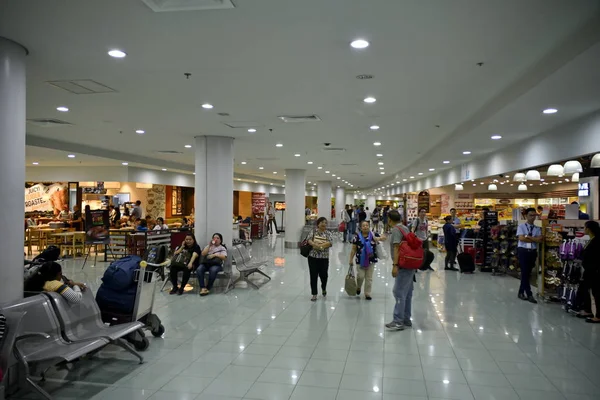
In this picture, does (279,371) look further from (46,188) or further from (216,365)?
(46,188)

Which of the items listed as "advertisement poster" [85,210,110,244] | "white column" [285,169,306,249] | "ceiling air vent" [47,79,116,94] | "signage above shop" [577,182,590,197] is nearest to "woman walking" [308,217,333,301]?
"ceiling air vent" [47,79,116,94]

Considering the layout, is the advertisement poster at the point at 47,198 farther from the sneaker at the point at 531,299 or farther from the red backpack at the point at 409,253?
the sneaker at the point at 531,299

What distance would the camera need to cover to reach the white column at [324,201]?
28.2 meters

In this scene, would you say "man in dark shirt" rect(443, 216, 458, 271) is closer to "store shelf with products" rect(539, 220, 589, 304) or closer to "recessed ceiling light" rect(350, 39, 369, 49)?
"store shelf with products" rect(539, 220, 589, 304)

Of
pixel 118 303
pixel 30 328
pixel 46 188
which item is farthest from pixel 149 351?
pixel 46 188

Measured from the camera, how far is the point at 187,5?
148 inches

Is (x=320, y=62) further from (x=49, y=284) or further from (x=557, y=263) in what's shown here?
(x=557, y=263)

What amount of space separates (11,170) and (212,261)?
5.41m

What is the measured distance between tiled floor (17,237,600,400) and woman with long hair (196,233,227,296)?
0.55m

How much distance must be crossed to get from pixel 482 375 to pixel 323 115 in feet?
17.4

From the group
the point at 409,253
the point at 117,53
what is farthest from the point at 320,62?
the point at 409,253

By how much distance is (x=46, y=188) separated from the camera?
73.5 ft

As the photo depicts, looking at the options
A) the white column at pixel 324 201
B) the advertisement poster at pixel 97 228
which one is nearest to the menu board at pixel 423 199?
the white column at pixel 324 201

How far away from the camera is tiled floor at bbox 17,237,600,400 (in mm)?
4293
